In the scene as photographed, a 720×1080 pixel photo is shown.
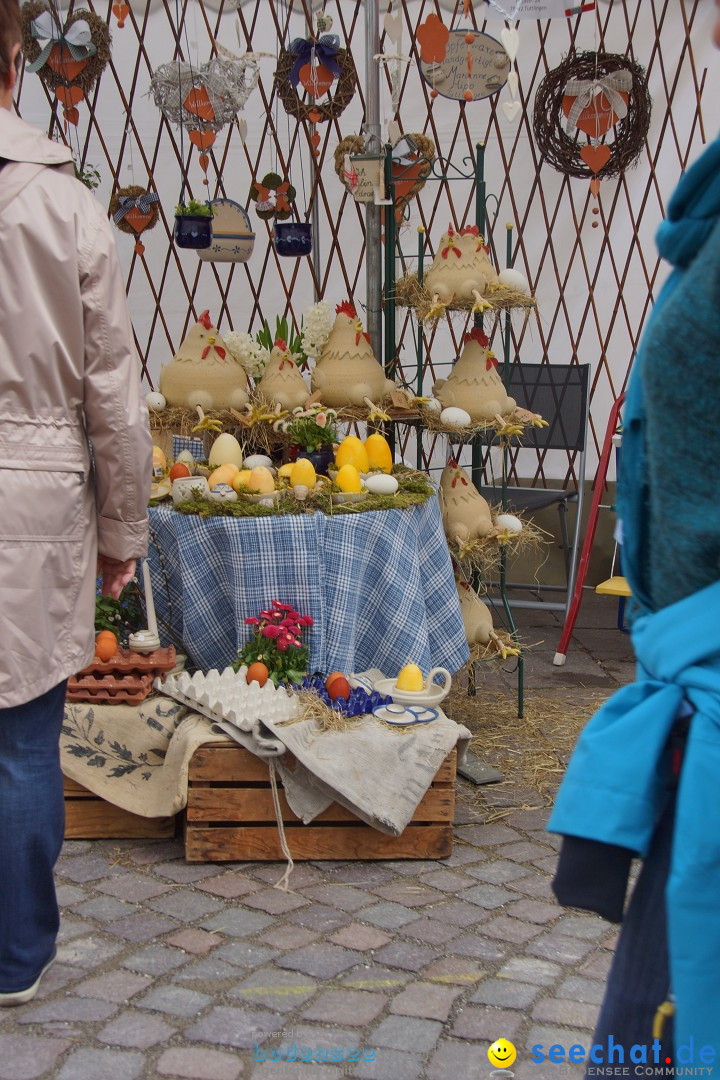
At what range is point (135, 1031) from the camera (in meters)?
1.77

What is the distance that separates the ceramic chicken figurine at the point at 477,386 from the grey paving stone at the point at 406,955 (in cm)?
149

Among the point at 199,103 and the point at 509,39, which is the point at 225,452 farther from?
the point at 199,103

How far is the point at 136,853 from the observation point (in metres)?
2.45

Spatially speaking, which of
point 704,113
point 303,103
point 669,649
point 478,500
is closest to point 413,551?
point 478,500

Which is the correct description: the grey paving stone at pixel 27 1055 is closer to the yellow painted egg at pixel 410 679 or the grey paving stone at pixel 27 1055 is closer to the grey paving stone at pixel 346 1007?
the grey paving stone at pixel 346 1007

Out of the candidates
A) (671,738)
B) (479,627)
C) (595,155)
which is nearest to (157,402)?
(479,627)

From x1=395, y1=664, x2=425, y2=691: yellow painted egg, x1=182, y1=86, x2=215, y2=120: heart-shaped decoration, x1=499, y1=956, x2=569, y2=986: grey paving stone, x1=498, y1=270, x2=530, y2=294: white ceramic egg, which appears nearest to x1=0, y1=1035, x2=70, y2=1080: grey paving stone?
x1=499, y1=956, x2=569, y2=986: grey paving stone

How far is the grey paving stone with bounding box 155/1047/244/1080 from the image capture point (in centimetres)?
167

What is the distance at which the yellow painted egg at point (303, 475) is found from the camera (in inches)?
111

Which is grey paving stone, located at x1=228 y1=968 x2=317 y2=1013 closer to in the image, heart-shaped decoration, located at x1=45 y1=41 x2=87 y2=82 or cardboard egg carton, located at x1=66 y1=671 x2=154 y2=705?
cardboard egg carton, located at x1=66 y1=671 x2=154 y2=705

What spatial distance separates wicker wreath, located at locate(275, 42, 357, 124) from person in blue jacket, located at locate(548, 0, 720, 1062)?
3.29m

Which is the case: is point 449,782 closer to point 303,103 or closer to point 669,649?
point 669,649

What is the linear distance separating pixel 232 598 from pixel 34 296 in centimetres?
123

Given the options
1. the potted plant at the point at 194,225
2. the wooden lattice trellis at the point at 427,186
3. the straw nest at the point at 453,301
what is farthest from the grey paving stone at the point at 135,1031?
the wooden lattice trellis at the point at 427,186
